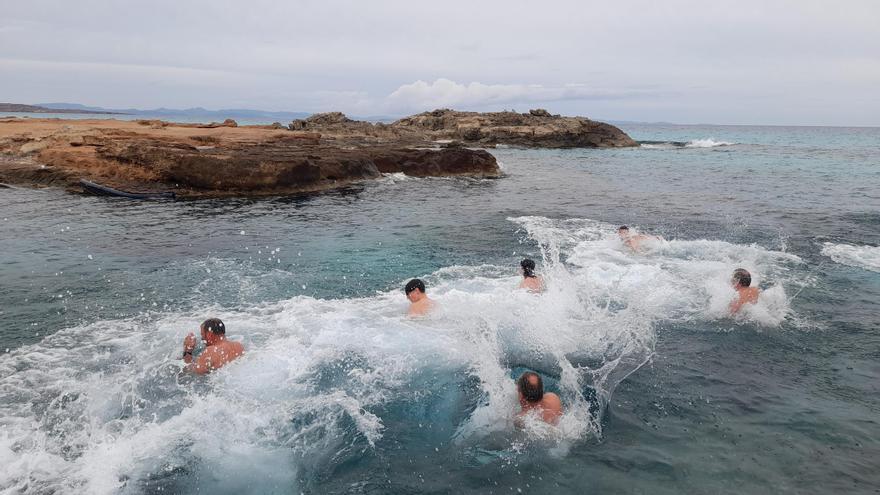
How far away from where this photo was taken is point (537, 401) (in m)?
5.62

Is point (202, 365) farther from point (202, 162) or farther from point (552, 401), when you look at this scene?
point (202, 162)

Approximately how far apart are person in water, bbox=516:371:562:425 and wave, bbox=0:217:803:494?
0.50 feet

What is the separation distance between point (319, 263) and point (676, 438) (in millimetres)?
8346

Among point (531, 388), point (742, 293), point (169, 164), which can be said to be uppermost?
point (169, 164)

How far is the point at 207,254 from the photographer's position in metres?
12.0

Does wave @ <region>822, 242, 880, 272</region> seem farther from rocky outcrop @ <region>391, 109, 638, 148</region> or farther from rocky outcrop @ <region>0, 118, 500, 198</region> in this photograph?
rocky outcrop @ <region>391, 109, 638, 148</region>

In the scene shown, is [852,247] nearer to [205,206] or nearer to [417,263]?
[417,263]

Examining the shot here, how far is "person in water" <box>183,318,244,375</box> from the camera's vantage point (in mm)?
6723

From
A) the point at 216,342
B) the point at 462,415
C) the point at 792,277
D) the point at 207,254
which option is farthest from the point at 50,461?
the point at 792,277

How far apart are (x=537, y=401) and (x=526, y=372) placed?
1.31ft

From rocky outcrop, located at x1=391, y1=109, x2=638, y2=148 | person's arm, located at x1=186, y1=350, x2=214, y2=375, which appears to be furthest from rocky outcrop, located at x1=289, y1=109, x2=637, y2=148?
person's arm, located at x1=186, y1=350, x2=214, y2=375

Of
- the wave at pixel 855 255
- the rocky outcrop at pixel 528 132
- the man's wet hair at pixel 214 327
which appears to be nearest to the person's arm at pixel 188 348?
the man's wet hair at pixel 214 327

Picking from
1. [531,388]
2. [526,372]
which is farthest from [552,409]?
[526,372]

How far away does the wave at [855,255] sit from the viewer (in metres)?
11.7
